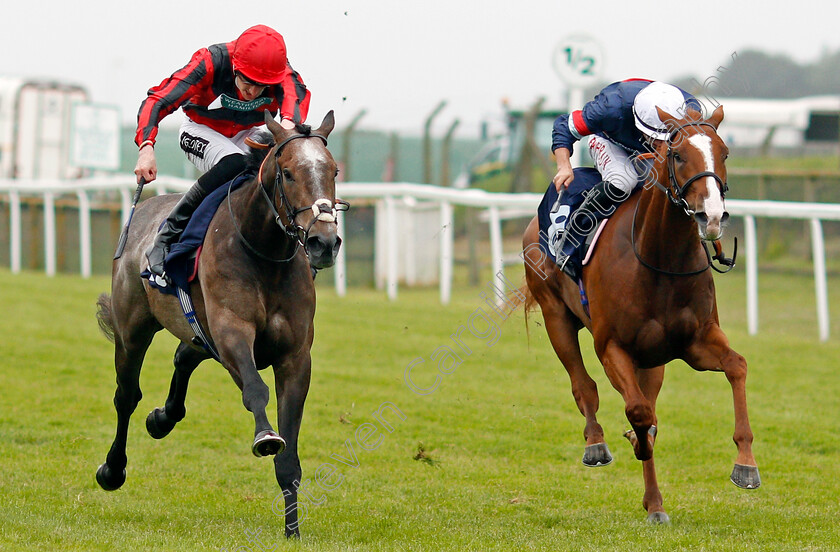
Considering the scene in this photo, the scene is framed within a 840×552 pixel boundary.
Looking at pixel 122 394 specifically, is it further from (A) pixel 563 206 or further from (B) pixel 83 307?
(B) pixel 83 307

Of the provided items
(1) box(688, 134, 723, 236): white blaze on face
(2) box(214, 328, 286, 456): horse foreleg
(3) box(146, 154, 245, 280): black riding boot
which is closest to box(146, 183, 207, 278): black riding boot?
(3) box(146, 154, 245, 280): black riding boot

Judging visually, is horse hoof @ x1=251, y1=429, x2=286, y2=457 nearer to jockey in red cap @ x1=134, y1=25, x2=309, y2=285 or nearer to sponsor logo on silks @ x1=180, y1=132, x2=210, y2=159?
jockey in red cap @ x1=134, y1=25, x2=309, y2=285

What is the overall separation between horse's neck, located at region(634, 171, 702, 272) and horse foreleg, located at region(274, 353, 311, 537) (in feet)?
5.15

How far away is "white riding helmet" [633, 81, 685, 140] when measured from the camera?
4781 millimetres

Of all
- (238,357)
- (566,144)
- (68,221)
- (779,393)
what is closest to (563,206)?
(566,144)

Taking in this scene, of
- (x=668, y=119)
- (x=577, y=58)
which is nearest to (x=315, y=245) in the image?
(x=668, y=119)

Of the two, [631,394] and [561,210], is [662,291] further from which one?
[561,210]

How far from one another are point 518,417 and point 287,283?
306 cm

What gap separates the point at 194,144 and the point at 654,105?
2219 mm

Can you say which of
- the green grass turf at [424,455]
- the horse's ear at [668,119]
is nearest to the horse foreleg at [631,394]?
the green grass turf at [424,455]

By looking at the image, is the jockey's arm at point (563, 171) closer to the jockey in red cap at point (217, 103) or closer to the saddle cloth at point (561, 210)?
the saddle cloth at point (561, 210)

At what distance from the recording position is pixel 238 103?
5.34 metres

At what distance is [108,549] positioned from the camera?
4.38 m

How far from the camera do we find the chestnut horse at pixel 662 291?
441 centimetres
